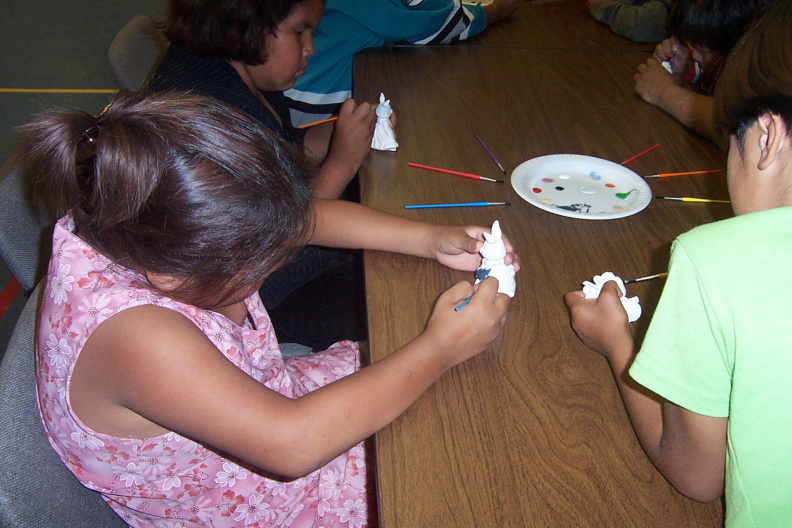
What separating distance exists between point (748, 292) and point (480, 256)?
1.39 feet

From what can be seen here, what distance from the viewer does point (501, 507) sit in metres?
0.62

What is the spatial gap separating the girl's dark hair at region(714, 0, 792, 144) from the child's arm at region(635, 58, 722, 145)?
66 cm

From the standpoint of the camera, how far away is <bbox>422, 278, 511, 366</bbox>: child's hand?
0.77 m

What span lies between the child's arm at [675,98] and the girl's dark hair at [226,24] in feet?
2.88

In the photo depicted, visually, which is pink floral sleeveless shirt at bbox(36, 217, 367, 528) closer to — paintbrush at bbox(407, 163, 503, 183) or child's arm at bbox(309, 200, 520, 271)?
child's arm at bbox(309, 200, 520, 271)

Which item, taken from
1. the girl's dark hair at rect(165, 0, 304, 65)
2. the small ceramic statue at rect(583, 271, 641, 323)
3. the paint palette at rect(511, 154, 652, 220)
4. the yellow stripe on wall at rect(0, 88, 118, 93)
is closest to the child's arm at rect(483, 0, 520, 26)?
the girl's dark hair at rect(165, 0, 304, 65)

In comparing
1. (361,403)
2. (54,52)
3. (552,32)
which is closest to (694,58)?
(552,32)

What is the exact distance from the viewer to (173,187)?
714 millimetres

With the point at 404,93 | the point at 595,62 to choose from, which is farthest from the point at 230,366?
the point at 595,62

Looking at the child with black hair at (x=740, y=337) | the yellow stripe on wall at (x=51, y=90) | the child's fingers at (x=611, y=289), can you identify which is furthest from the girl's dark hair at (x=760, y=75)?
the yellow stripe on wall at (x=51, y=90)

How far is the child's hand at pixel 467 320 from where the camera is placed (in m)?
0.77

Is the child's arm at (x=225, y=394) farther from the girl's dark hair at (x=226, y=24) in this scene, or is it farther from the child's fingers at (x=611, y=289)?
the girl's dark hair at (x=226, y=24)

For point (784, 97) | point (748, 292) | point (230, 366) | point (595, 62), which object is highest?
point (784, 97)

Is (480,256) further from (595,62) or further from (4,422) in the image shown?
(595,62)
